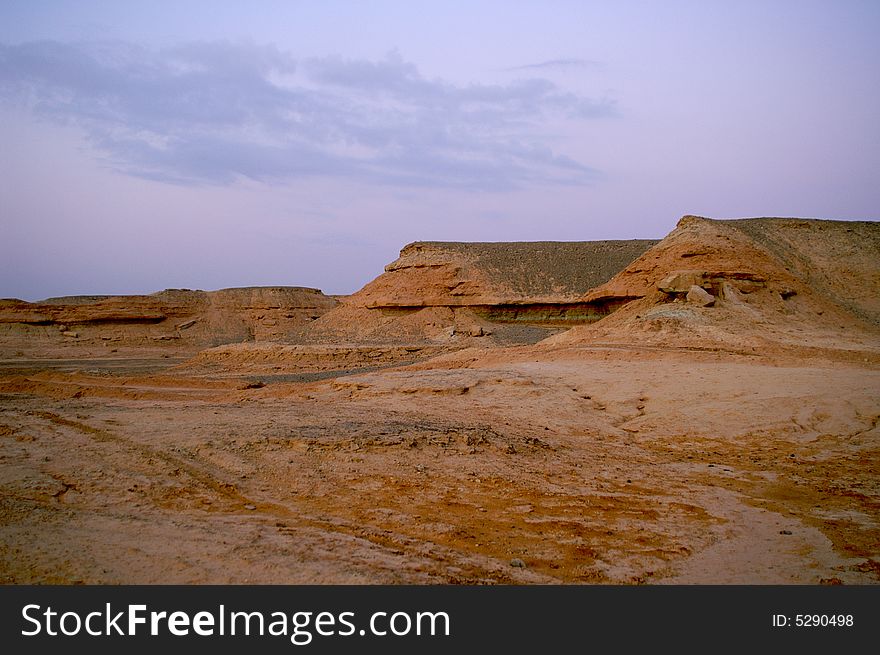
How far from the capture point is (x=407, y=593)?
13.0 feet

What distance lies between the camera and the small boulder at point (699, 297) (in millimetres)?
19634

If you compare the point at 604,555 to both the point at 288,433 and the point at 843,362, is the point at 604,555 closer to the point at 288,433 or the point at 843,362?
the point at 288,433

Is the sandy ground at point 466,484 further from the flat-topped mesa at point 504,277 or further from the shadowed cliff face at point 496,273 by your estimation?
the shadowed cliff face at point 496,273

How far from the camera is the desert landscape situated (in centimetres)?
477

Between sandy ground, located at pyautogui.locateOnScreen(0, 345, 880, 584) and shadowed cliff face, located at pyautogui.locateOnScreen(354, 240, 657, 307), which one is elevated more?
shadowed cliff face, located at pyautogui.locateOnScreen(354, 240, 657, 307)

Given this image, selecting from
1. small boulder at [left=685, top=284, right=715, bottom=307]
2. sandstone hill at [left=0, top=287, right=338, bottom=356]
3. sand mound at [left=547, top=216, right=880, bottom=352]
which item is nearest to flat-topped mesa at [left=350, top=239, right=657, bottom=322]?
sand mound at [left=547, top=216, right=880, bottom=352]

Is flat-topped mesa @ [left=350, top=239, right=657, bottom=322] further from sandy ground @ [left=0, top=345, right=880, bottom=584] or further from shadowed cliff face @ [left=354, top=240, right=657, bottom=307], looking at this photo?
sandy ground @ [left=0, top=345, right=880, bottom=584]

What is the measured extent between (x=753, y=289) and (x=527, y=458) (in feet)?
50.7

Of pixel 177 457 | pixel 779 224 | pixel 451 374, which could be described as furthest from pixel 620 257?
pixel 177 457

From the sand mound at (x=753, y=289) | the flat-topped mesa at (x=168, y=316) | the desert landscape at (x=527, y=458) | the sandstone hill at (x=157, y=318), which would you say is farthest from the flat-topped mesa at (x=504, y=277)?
the desert landscape at (x=527, y=458)

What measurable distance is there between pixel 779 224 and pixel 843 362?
12.8 meters

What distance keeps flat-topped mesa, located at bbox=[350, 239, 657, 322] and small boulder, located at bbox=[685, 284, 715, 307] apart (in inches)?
434

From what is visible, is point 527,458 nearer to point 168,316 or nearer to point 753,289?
point 753,289

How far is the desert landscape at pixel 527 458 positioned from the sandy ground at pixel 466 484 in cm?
3
